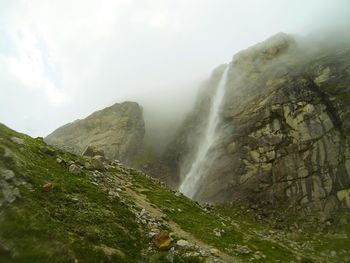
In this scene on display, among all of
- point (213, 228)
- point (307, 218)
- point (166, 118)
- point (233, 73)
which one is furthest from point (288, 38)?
point (213, 228)

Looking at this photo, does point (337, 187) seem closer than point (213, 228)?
No

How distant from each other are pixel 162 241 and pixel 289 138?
46784mm

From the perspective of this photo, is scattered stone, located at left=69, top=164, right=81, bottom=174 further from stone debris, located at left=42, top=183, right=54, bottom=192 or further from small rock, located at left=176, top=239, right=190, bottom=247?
small rock, located at left=176, top=239, right=190, bottom=247

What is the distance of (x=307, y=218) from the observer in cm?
5472

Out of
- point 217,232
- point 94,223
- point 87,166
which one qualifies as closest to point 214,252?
point 217,232

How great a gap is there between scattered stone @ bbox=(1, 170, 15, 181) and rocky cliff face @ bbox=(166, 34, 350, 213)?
44671 millimetres

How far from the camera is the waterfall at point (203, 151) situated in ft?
245

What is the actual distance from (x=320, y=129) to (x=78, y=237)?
5239cm

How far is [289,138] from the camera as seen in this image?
66562 millimetres

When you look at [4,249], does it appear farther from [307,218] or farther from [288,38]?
[288,38]

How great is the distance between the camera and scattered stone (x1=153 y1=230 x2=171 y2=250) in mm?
24578

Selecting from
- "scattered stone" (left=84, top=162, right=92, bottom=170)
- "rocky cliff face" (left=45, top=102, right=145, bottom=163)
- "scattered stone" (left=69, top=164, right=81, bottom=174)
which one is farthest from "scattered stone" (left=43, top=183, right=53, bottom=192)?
"rocky cliff face" (left=45, top=102, right=145, bottom=163)

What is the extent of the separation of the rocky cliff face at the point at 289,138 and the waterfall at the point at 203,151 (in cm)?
319

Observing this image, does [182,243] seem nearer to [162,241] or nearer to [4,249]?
[162,241]
